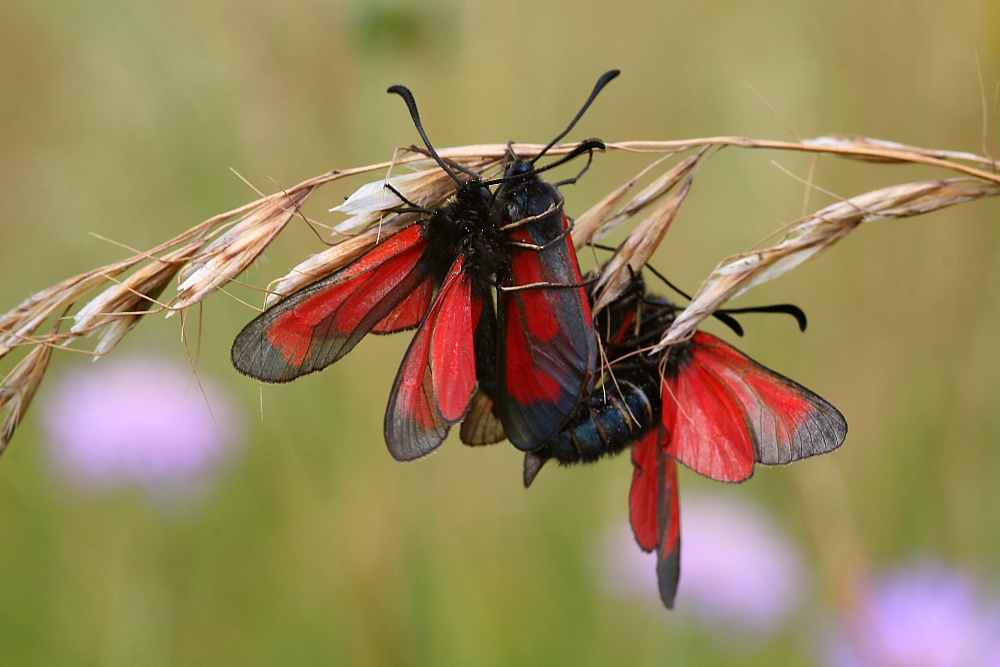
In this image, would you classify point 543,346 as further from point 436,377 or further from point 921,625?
point 921,625

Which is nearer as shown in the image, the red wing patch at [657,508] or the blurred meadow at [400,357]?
the red wing patch at [657,508]

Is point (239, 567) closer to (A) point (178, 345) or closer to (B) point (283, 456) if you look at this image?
(B) point (283, 456)

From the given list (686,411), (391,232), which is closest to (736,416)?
(686,411)

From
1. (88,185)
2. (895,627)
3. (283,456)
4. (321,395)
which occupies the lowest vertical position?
(895,627)

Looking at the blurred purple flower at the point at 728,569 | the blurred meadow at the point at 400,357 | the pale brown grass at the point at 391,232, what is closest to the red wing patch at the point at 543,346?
the pale brown grass at the point at 391,232

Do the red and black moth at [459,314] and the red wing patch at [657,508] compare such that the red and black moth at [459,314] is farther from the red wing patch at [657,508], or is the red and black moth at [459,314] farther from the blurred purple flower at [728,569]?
the blurred purple flower at [728,569]

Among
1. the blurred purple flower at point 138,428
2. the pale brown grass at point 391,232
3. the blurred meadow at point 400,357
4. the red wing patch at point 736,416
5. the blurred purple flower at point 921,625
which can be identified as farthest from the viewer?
the blurred purple flower at point 138,428

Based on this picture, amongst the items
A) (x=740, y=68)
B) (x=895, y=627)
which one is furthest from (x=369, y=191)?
(x=740, y=68)

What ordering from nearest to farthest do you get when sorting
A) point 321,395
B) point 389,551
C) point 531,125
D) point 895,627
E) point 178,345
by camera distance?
point 895,627 → point 389,551 → point 321,395 → point 178,345 → point 531,125
